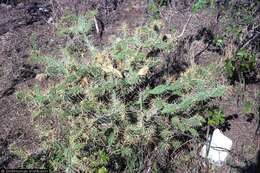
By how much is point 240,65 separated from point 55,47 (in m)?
2.53

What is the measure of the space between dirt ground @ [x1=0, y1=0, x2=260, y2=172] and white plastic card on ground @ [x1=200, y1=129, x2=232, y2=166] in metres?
0.09

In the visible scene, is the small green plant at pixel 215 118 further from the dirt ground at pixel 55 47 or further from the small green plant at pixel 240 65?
the small green plant at pixel 240 65

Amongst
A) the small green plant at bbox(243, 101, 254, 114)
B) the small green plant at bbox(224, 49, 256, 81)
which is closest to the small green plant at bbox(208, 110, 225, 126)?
the small green plant at bbox(243, 101, 254, 114)

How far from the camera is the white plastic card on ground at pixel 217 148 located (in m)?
3.93

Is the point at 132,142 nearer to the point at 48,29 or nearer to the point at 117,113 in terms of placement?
the point at 117,113

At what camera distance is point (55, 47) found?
18.4 feet

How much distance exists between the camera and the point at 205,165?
3900 mm

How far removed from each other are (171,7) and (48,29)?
1869mm

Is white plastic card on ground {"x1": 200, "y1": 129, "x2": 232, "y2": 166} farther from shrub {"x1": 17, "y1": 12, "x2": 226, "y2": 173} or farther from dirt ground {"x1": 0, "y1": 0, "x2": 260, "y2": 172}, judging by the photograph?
shrub {"x1": 17, "y1": 12, "x2": 226, "y2": 173}

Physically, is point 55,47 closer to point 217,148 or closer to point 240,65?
point 240,65

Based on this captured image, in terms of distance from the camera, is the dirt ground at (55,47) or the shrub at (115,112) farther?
the dirt ground at (55,47)

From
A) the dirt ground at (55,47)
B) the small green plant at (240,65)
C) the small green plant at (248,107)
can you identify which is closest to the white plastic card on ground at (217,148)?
the dirt ground at (55,47)

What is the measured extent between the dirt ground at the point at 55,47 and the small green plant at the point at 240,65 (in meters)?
0.18

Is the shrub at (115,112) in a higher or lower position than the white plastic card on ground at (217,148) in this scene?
higher
